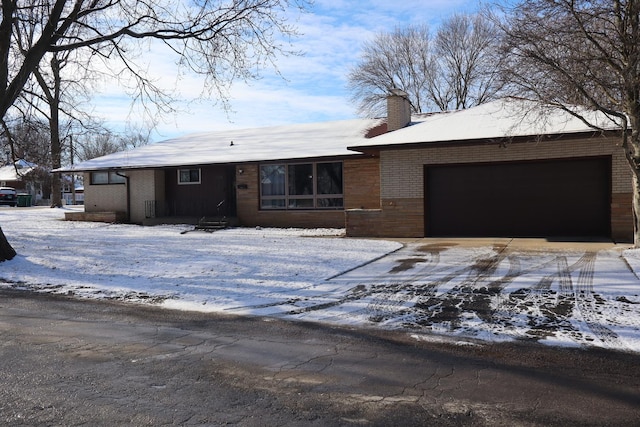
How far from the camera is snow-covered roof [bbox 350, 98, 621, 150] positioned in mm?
13268

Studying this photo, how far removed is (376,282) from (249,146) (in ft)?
52.0

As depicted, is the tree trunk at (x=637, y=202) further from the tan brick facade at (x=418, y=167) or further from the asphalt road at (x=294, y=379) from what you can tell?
the asphalt road at (x=294, y=379)

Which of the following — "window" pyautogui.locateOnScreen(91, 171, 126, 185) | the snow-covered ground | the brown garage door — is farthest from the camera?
"window" pyautogui.locateOnScreen(91, 171, 126, 185)

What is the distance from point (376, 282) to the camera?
898cm

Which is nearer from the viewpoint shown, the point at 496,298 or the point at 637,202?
the point at 496,298

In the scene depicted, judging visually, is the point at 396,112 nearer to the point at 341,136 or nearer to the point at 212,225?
the point at 341,136

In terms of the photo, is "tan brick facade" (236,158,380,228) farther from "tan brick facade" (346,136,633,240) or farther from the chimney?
"tan brick facade" (346,136,633,240)

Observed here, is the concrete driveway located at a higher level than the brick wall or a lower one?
lower

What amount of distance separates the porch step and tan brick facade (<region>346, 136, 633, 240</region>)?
18.9ft

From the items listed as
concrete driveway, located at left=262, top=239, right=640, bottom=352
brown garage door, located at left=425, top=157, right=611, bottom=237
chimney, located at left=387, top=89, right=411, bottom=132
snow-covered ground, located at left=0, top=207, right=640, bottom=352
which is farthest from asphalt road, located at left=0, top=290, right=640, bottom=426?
chimney, located at left=387, top=89, right=411, bottom=132

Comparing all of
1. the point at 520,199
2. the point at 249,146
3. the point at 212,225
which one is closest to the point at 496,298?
the point at 520,199

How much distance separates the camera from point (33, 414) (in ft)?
12.6

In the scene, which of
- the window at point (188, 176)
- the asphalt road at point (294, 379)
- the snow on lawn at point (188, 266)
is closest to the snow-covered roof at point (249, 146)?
the window at point (188, 176)

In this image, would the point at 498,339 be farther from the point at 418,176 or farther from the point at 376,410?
the point at 418,176
